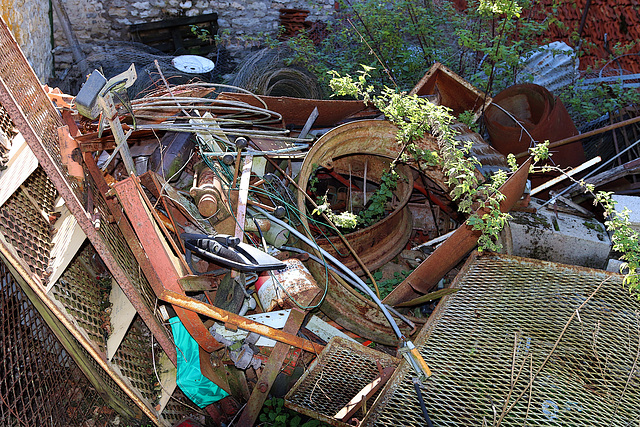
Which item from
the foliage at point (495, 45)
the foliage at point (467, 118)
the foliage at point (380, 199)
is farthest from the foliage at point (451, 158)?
Result: the foliage at point (495, 45)

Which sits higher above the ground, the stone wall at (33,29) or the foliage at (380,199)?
the stone wall at (33,29)

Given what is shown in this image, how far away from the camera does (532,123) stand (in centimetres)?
623

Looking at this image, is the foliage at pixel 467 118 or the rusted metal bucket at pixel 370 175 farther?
the foliage at pixel 467 118

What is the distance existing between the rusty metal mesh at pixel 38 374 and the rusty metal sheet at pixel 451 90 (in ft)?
14.9

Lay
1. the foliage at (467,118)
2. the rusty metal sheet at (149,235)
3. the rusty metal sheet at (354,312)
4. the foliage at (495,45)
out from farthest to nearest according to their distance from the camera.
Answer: the foliage at (495,45) → the foliage at (467,118) → the rusty metal sheet at (354,312) → the rusty metal sheet at (149,235)

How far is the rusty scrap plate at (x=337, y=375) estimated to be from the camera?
11.2 ft

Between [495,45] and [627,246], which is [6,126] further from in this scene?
[495,45]

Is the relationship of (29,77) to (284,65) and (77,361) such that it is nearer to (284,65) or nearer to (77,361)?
(77,361)

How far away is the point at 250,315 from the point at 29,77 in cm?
272

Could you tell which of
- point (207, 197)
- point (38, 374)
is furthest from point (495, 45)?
point (38, 374)

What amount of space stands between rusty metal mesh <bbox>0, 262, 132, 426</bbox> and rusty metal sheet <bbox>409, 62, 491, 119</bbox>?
455 centimetres

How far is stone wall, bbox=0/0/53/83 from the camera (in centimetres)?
653

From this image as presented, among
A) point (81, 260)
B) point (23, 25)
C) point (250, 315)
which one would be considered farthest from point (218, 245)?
point (23, 25)

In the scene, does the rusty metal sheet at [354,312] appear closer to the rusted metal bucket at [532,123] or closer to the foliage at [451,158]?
the foliage at [451,158]
